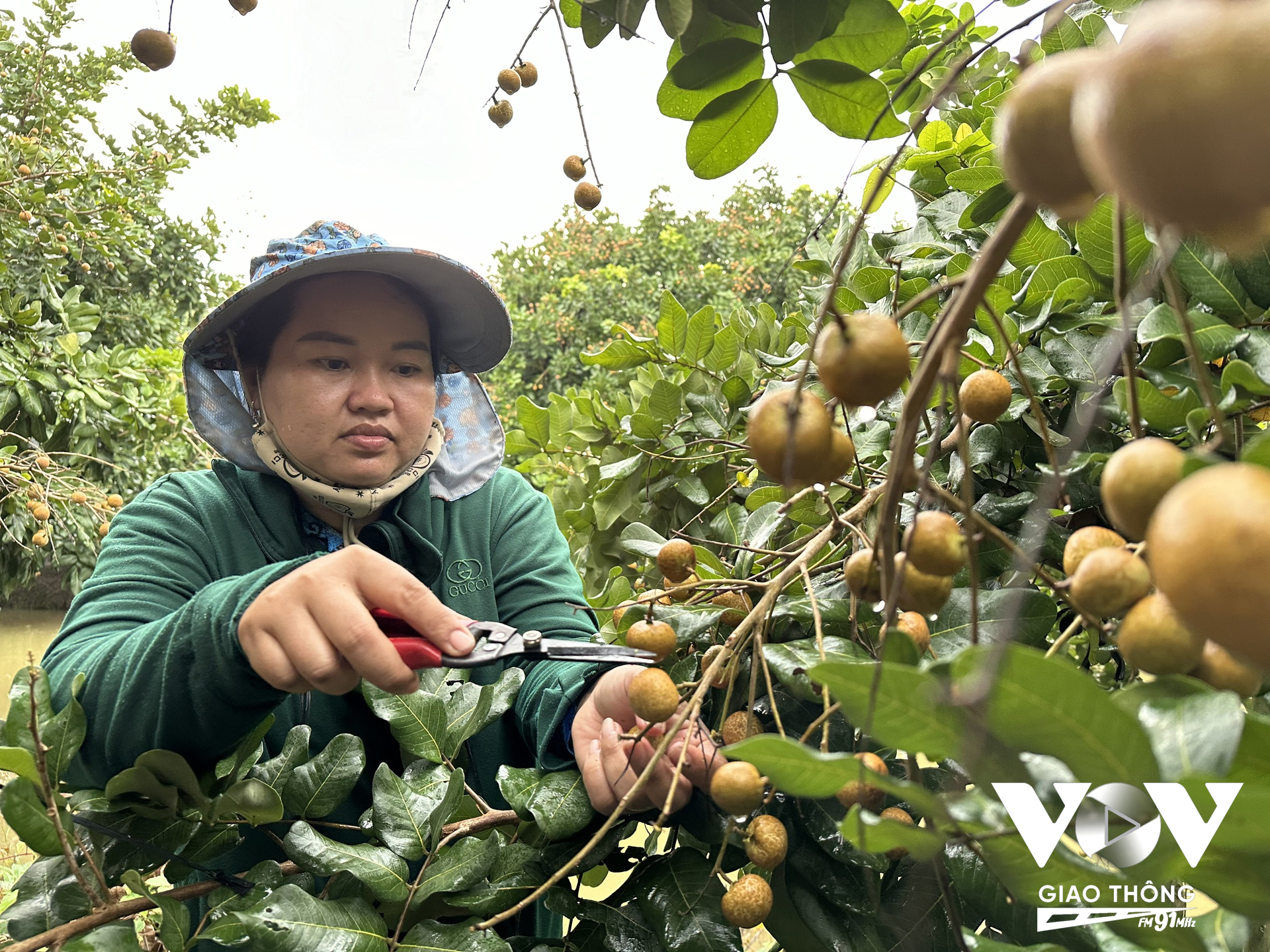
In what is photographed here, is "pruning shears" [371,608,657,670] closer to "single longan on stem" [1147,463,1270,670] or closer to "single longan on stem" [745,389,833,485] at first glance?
"single longan on stem" [745,389,833,485]

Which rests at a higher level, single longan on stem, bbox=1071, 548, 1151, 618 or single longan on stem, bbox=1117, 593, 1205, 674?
single longan on stem, bbox=1071, 548, 1151, 618

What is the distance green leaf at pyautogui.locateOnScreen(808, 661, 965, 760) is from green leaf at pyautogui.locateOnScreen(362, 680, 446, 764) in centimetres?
47

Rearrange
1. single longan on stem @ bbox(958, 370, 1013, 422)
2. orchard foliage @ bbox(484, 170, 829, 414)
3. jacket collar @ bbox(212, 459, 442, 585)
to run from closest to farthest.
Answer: single longan on stem @ bbox(958, 370, 1013, 422) → jacket collar @ bbox(212, 459, 442, 585) → orchard foliage @ bbox(484, 170, 829, 414)

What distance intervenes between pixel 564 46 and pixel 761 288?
570 centimetres

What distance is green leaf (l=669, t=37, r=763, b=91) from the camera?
47 cm

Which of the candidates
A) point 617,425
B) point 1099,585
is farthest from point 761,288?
point 1099,585

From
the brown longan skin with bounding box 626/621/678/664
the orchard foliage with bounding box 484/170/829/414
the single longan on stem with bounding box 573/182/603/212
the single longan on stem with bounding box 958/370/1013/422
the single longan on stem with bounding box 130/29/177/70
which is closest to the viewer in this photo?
the single longan on stem with bounding box 958/370/1013/422

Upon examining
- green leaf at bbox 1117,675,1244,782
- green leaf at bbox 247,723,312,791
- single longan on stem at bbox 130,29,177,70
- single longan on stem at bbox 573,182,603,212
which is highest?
single longan on stem at bbox 130,29,177,70

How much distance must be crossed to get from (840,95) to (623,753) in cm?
42

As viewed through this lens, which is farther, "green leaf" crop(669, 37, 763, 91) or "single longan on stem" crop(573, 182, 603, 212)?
"single longan on stem" crop(573, 182, 603, 212)

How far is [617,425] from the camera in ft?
4.54

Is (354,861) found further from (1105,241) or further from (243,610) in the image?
(1105,241)

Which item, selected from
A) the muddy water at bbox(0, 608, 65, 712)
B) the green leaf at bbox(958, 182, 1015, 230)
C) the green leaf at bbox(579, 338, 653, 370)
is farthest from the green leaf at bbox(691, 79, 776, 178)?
the muddy water at bbox(0, 608, 65, 712)

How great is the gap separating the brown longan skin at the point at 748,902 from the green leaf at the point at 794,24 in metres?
0.43
